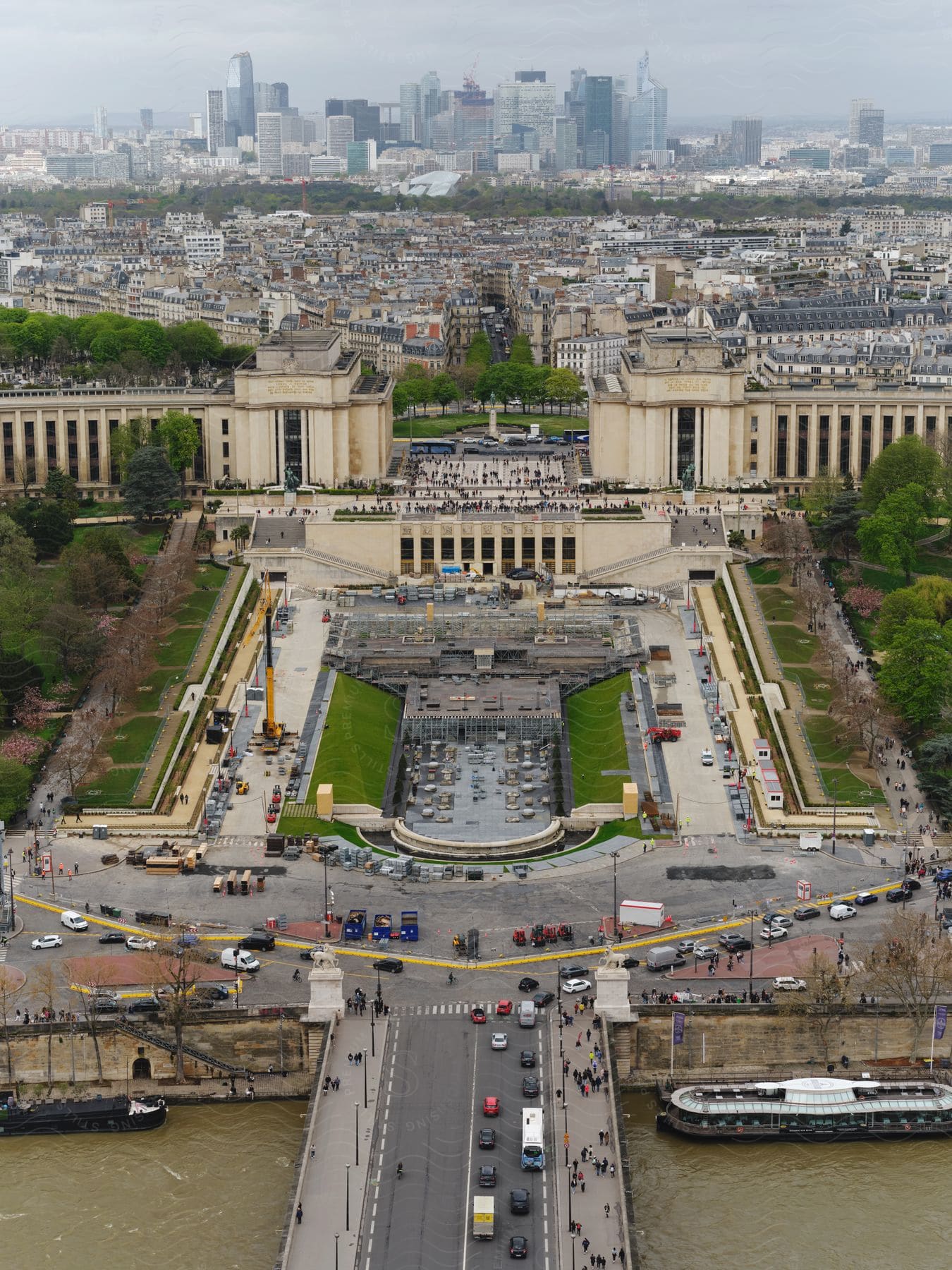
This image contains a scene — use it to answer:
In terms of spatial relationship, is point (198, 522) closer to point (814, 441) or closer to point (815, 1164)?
point (814, 441)

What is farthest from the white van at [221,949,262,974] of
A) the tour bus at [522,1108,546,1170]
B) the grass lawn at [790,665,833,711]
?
the grass lawn at [790,665,833,711]

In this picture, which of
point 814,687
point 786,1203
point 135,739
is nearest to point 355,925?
point 786,1203

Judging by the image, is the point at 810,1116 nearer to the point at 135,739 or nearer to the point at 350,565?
the point at 135,739

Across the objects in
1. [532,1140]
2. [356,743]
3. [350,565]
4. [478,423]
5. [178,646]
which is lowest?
[532,1140]

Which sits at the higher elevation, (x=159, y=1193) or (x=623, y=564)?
(x=623, y=564)

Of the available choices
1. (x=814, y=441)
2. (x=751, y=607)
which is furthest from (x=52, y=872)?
(x=814, y=441)

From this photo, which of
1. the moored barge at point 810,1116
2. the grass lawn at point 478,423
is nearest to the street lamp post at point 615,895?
the moored barge at point 810,1116
